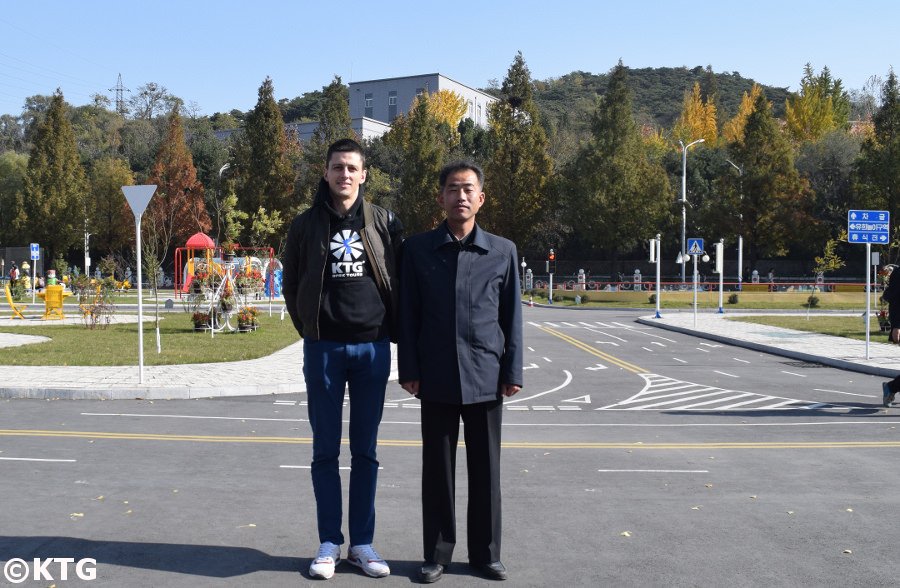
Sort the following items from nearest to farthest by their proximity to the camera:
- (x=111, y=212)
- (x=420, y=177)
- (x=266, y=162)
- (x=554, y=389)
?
1. (x=554, y=389)
2. (x=266, y=162)
3. (x=420, y=177)
4. (x=111, y=212)

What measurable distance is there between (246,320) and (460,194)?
20.3 m

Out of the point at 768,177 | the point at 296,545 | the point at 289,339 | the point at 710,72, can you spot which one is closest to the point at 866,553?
the point at 296,545

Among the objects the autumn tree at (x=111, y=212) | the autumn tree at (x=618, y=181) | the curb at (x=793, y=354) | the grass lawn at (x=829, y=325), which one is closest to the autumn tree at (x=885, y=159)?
the autumn tree at (x=618, y=181)

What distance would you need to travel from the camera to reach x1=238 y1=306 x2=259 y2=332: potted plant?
24.0 meters

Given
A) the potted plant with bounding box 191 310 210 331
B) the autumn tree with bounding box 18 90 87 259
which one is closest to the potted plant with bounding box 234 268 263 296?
the potted plant with bounding box 191 310 210 331

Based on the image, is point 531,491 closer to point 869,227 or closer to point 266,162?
point 869,227

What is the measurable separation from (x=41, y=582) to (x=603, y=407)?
333 inches

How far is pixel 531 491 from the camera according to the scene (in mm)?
6633

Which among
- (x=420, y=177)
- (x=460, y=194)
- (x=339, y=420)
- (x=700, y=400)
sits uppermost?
(x=420, y=177)

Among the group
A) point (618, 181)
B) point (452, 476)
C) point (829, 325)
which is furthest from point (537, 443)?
point (618, 181)

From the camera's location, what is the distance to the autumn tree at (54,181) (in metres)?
67.1

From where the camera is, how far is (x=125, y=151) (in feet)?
299

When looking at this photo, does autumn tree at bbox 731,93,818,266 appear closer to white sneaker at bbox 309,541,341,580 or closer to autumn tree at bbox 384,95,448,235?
autumn tree at bbox 384,95,448,235

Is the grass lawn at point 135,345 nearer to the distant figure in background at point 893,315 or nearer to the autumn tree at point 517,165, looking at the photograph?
the distant figure in background at point 893,315
